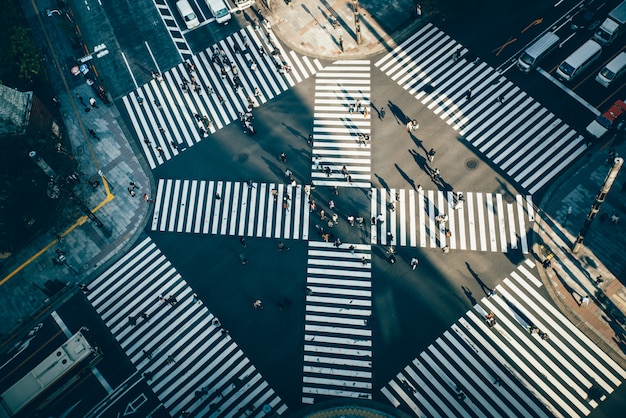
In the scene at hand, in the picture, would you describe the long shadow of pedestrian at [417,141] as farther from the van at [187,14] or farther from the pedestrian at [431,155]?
the van at [187,14]

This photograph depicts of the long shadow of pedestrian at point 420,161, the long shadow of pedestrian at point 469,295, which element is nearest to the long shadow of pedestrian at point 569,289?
the long shadow of pedestrian at point 469,295

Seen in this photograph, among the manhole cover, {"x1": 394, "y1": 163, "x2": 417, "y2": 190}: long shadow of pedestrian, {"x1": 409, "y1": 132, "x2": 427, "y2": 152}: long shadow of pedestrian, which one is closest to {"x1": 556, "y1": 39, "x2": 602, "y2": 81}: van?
the manhole cover

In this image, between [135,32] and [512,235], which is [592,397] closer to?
[512,235]

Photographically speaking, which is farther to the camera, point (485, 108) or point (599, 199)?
point (485, 108)

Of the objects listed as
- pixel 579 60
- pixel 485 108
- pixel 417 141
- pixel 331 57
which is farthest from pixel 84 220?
pixel 579 60

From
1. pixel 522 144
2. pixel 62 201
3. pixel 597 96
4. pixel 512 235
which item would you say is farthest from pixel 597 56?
pixel 62 201

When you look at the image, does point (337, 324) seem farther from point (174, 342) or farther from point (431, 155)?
point (431, 155)

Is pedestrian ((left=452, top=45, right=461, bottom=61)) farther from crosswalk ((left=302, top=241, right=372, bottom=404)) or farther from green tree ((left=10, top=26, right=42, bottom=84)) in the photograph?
green tree ((left=10, top=26, right=42, bottom=84))
